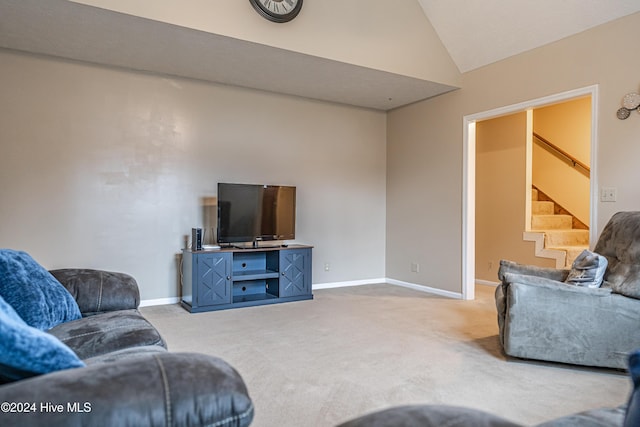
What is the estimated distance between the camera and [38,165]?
4.02m

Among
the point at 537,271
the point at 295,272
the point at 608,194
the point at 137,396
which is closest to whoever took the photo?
the point at 137,396

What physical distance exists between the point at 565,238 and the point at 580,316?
3152 mm

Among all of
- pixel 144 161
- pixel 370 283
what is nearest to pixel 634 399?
pixel 144 161

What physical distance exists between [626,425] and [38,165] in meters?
4.73

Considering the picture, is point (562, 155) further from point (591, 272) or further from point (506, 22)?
point (591, 272)

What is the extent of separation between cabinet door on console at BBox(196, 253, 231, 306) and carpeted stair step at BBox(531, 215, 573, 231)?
13.6ft

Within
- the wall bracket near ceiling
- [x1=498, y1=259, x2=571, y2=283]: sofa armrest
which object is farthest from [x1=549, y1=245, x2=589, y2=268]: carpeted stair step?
the wall bracket near ceiling

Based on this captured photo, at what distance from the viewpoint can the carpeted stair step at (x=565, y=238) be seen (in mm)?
5277

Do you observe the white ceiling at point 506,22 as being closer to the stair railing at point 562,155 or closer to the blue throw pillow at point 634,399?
the stair railing at point 562,155

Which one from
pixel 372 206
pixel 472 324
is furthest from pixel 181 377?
pixel 372 206

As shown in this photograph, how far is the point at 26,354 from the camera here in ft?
3.25

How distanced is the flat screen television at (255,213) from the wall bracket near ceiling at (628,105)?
3261 mm

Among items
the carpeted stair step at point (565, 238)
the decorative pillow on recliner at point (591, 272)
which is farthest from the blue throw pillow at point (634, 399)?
the carpeted stair step at point (565, 238)

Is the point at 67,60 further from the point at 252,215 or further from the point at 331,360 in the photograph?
the point at 331,360
